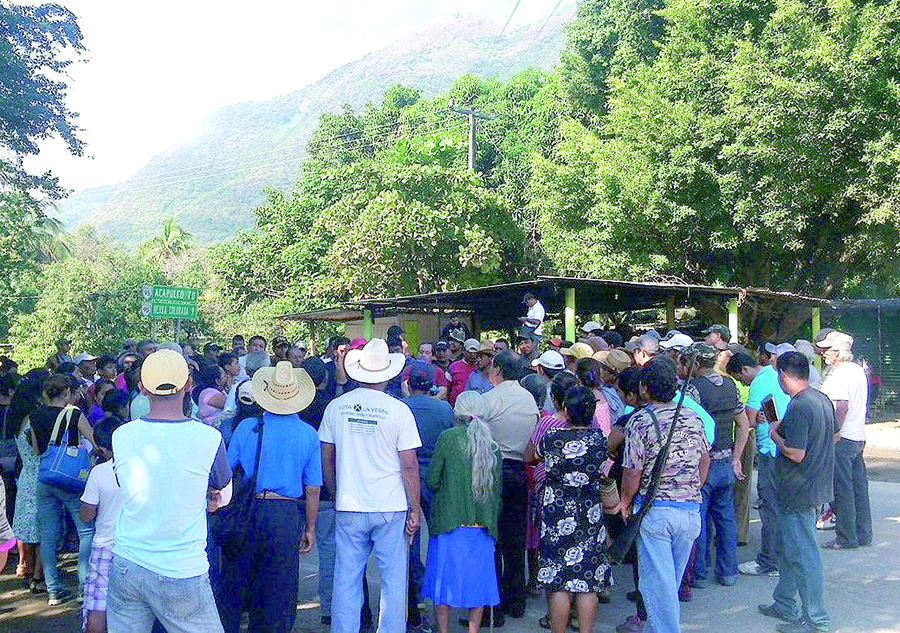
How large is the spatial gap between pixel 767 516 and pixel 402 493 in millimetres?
3501

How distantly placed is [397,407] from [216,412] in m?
1.89

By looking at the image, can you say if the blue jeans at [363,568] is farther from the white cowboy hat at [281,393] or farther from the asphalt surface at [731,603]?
the asphalt surface at [731,603]

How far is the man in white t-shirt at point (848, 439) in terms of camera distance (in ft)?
23.1

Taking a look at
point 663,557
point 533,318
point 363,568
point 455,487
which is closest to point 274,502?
point 363,568

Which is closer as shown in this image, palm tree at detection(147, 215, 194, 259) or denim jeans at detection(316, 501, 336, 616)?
denim jeans at detection(316, 501, 336, 616)

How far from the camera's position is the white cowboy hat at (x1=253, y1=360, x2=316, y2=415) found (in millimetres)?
4723

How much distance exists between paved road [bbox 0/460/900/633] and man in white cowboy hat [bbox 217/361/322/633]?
1170 mm

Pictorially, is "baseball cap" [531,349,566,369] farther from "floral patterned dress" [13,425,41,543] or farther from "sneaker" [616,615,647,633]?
"floral patterned dress" [13,425,41,543]

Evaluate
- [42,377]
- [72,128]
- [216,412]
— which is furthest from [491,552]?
[72,128]

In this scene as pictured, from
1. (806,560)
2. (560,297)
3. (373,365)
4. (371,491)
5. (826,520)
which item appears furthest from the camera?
(560,297)

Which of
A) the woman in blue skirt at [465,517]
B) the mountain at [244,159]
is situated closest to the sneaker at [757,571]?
the woman in blue skirt at [465,517]

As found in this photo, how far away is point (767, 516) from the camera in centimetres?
684

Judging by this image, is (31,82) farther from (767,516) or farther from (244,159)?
(244,159)

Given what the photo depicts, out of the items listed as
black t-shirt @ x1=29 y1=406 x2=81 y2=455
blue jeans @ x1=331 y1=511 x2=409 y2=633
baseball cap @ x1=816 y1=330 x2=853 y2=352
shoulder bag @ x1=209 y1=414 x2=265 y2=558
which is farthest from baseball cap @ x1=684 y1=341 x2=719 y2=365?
black t-shirt @ x1=29 y1=406 x2=81 y2=455
